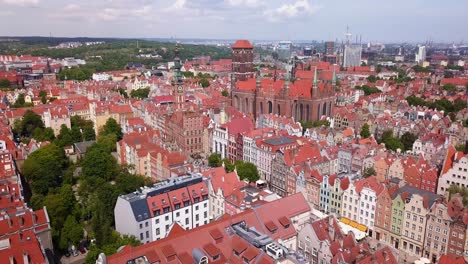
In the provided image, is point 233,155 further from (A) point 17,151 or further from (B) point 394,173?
(A) point 17,151

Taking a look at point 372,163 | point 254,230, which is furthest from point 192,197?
point 372,163

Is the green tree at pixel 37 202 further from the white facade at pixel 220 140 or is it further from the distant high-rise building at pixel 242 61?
the distant high-rise building at pixel 242 61

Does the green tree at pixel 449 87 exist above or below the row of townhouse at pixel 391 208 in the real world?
above

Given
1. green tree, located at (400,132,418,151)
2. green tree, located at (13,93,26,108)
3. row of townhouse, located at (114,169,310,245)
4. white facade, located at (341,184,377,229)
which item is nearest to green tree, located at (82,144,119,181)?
row of townhouse, located at (114,169,310,245)

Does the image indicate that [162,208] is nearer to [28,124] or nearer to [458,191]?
[458,191]

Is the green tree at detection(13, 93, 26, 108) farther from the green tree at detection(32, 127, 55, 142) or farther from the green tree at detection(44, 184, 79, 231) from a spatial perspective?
the green tree at detection(44, 184, 79, 231)

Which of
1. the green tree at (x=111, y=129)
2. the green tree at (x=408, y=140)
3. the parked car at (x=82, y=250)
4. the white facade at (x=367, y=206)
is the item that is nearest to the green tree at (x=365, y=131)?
the green tree at (x=408, y=140)
